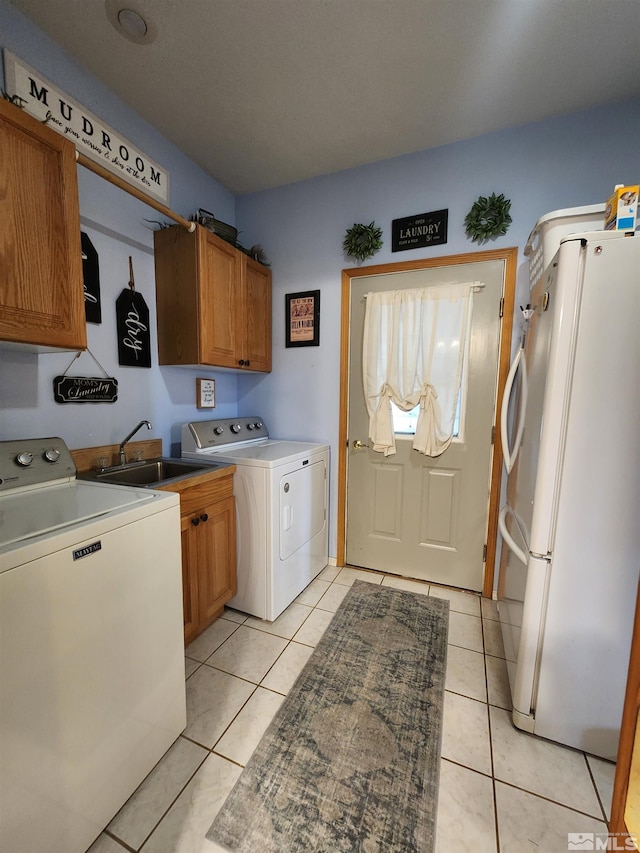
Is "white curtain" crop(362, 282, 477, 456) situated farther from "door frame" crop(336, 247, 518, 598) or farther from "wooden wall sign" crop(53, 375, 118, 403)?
"wooden wall sign" crop(53, 375, 118, 403)

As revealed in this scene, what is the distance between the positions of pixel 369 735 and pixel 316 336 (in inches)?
88.1

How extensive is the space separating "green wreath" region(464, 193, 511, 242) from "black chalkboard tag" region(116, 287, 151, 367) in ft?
6.67

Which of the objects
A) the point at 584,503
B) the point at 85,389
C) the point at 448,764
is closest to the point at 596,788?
the point at 448,764

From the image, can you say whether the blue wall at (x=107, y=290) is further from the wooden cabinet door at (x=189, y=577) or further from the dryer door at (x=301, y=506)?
the dryer door at (x=301, y=506)

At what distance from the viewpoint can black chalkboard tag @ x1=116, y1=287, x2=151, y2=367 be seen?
1.83 meters

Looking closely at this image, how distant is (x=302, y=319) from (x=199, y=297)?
2.74 feet

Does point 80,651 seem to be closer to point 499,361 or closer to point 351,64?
point 499,361

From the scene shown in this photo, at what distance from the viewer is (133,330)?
1892 millimetres

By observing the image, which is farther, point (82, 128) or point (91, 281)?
→ point (91, 281)

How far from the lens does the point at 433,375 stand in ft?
7.11

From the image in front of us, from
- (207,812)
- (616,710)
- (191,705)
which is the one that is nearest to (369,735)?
(207,812)

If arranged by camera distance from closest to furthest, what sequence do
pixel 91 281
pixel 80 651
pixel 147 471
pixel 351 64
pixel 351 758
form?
pixel 80 651
pixel 351 758
pixel 351 64
pixel 91 281
pixel 147 471

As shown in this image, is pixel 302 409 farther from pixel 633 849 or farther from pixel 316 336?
pixel 633 849

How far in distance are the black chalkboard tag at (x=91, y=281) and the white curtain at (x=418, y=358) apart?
62.1 inches
